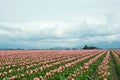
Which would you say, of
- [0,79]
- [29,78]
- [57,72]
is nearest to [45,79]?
[29,78]

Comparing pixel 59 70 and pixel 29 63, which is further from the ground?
pixel 29 63

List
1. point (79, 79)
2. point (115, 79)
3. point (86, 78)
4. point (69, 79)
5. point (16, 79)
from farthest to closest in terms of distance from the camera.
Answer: point (115, 79), point (86, 78), point (79, 79), point (69, 79), point (16, 79)

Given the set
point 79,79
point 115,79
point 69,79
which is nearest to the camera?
point 69,79

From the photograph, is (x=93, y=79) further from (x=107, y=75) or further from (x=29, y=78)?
(x=29, y=78)

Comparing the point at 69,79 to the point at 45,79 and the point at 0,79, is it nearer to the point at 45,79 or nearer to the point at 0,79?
the point at 45,79

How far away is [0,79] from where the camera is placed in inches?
486

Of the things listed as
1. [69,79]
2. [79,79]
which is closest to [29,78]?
[69,79]

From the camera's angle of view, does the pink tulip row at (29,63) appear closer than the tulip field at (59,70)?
No

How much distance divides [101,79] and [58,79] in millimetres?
2789

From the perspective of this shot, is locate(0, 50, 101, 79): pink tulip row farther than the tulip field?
Yes

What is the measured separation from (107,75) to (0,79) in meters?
5.99

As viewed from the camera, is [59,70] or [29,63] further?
[29,63]

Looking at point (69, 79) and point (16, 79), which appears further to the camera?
point (69, 79)

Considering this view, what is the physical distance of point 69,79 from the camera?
499 inches
